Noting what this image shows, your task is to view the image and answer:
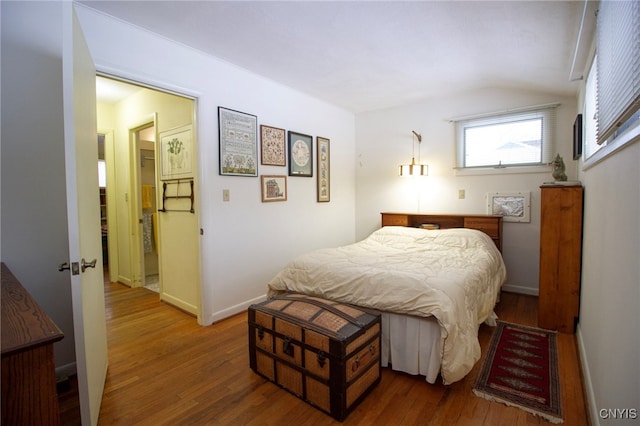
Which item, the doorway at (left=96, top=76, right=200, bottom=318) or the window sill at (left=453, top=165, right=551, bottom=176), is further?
the window sill at (left=453, top=165, right=551, bottom=176)

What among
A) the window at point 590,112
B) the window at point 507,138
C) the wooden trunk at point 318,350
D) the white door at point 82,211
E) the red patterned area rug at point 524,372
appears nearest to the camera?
the white door at point 82,211

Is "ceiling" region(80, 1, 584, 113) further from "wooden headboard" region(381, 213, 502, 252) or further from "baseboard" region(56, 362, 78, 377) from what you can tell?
"baseboard" region(56, 362, 78, 377)

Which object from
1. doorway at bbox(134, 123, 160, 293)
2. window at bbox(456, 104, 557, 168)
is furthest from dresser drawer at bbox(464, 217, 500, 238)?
doorway at bbox(134, 123, 160, 293)

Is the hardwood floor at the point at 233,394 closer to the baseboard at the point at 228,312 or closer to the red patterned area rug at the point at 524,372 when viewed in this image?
the red patterned area rug at the point at 524,372

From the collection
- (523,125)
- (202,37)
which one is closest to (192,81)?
(202,37)

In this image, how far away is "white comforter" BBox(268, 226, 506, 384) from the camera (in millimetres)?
1860

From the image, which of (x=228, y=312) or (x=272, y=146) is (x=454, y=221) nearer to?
(x=272, y=146)

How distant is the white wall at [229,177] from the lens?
2.37 meters

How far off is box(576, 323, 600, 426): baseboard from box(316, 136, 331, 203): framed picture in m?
3.02

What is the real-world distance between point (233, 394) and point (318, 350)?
664 mm

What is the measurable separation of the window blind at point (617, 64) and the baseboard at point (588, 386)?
54.4 inches

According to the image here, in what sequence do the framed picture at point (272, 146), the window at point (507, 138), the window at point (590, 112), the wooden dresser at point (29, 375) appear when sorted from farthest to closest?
the window at point (507, 138), the framed picture at point (272, 146), the window at point (590, 112), the wooden dresser at point (29, 375)

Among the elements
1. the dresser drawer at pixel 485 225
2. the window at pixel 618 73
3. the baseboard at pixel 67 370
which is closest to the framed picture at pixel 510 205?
the dresser drawer at pixel 485 225

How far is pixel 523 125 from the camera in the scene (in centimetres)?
367
